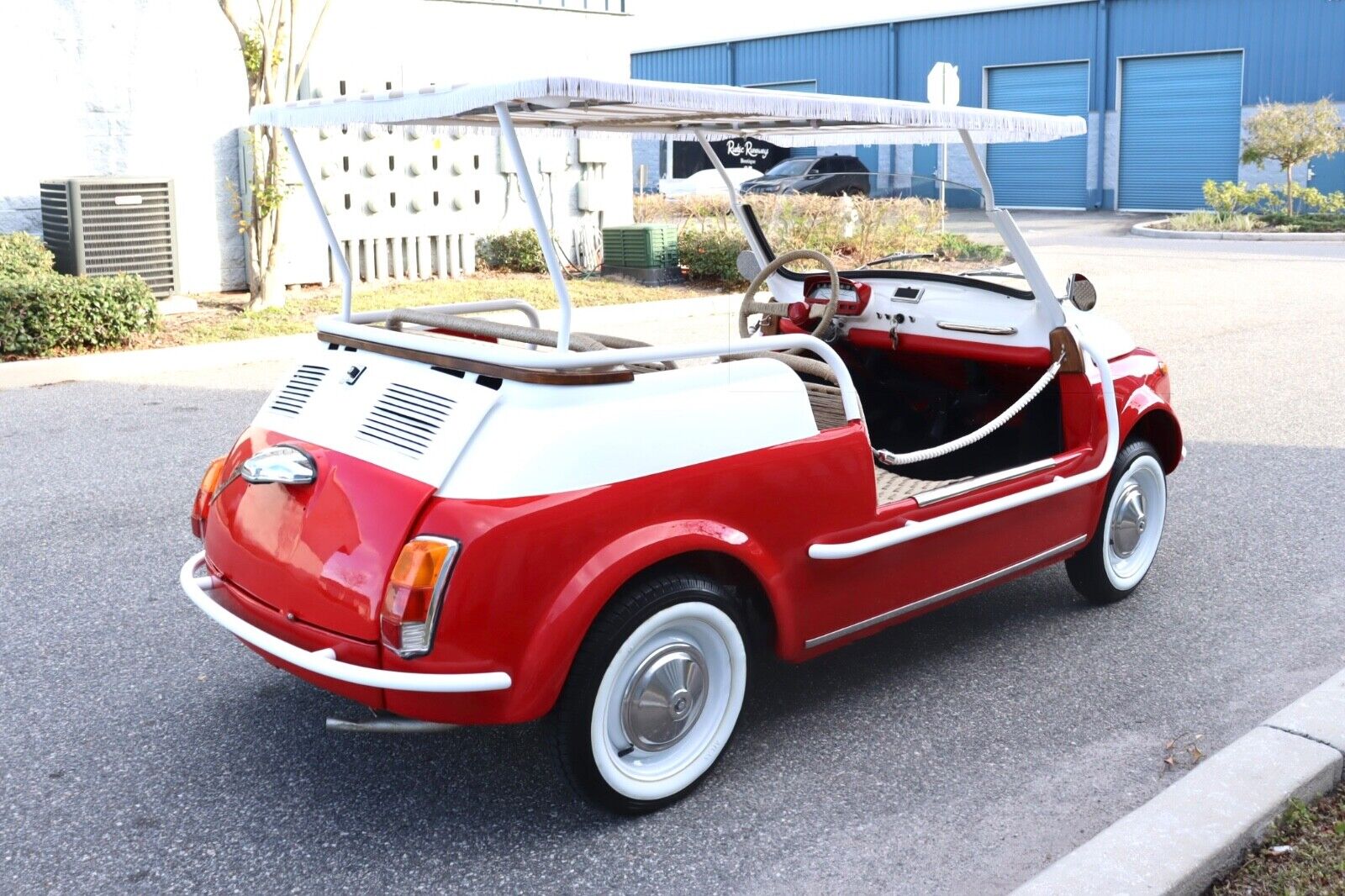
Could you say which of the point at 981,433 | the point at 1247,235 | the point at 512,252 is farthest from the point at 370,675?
the point at 1247,235

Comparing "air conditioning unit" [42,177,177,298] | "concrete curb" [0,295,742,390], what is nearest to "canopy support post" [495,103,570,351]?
"concrete curb" [0,295,742,390]

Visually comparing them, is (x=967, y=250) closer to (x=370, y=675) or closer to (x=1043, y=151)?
(x=370, y=675)

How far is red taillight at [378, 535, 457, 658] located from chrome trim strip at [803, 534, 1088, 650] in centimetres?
112

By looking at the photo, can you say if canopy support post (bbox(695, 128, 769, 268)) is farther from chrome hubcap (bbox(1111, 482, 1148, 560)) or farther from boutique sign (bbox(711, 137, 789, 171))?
chrome hubcap (bbox(1111, 482, 1148, 560))

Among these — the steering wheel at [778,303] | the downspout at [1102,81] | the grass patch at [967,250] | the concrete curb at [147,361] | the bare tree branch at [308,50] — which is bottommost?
the concrete curb at [147,361]

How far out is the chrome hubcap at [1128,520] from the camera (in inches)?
182

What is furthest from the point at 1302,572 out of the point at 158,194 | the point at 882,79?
the point at 882,79

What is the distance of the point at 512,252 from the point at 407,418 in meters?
12.2

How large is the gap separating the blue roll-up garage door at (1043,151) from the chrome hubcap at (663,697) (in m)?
31.0

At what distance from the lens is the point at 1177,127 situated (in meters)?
31.5

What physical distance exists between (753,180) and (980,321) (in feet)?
3.41

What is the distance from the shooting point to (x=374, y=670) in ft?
9.38

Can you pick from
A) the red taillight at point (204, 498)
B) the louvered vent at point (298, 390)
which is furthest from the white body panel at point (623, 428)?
the red taillight at point (204, 498)

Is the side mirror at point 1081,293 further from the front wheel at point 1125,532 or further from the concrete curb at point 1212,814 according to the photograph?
the concrete curb at point 1212,814
